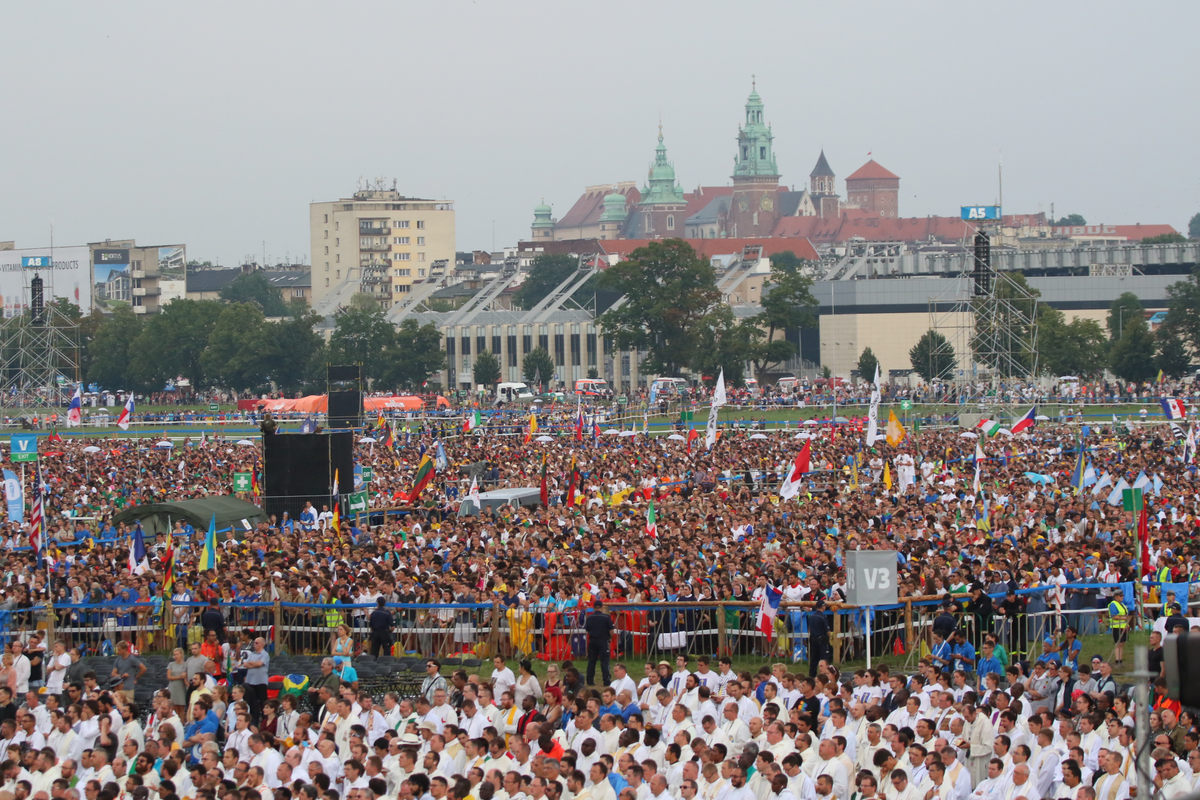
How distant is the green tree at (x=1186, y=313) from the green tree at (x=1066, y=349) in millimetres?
4201

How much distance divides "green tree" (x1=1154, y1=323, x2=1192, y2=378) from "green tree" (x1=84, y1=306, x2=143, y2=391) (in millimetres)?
67232

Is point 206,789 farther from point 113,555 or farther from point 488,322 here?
point 488,322

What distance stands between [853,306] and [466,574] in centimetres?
8425

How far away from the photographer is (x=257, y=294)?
156875mm

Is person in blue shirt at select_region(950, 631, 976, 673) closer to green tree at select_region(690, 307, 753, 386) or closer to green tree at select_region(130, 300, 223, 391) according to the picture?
green tree at select_region(690, 307, 753, 386)

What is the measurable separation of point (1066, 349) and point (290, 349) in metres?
48.9

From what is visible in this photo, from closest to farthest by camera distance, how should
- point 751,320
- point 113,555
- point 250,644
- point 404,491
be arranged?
point 250,644, point 113,555, point 404,491, point 751,320

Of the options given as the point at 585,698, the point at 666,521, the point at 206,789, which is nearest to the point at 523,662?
the point at 585,698

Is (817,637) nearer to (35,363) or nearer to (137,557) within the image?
(137,557)

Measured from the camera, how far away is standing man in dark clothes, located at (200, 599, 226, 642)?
1666 centimetres

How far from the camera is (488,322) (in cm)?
11012

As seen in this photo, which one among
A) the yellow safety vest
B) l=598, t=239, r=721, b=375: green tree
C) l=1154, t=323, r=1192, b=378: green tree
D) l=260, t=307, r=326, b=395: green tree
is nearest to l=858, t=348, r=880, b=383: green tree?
l=598, t=239, r=721, b=375: green tree

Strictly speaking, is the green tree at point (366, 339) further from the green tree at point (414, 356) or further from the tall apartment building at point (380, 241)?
the tall apartment building at point (380, 241)

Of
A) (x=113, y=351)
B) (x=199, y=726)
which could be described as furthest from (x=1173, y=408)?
(x=113, y=351)
